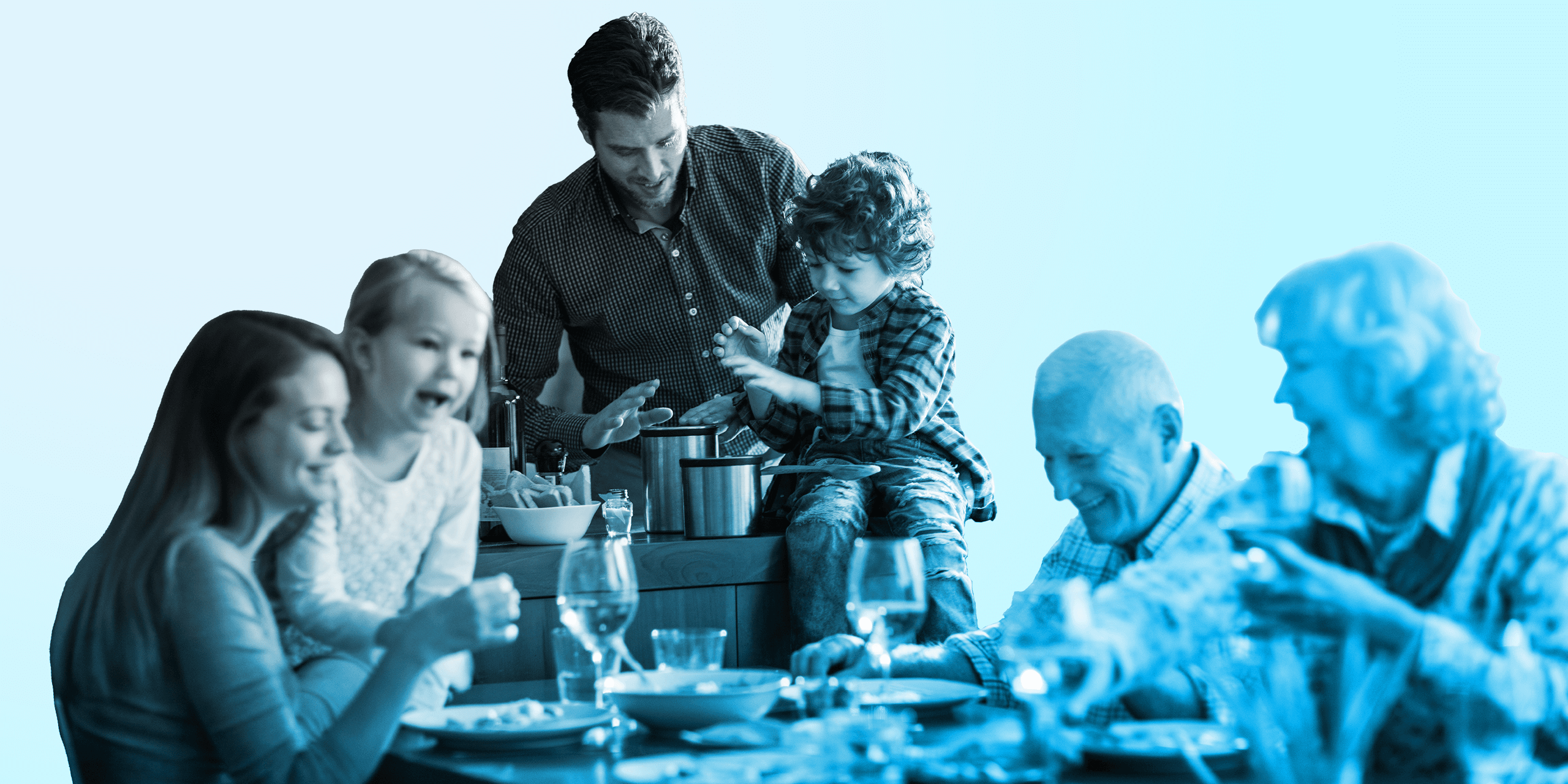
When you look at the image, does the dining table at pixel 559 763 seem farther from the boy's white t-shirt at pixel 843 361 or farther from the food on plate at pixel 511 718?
the boy's white t-shirt at pixel 843 361

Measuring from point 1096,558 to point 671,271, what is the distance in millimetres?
1955

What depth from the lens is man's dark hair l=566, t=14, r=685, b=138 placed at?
2.71 meters

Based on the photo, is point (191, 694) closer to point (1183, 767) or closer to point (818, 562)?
point (1183, 767)

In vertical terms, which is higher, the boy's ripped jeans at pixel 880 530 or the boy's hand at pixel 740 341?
the boy's hand at pixel 740 341

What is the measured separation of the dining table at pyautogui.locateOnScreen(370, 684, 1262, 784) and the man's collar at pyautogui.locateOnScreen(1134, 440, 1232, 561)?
0.28m

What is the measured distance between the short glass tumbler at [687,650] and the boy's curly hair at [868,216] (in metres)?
1.27

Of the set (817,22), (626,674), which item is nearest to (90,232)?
(817,22)

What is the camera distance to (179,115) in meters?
3.52

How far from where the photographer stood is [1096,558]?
141 cm

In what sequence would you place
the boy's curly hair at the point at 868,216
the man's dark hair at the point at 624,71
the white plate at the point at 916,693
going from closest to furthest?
the white plate at the point at 916,693
the boy's curly hair at the point at 868,216
the man's dark hair at the point at 624,71

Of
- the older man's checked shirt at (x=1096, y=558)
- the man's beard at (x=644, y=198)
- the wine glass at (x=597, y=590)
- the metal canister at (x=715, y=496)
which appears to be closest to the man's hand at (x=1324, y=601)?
the older man's checked shirt at (x=1096, y=558)

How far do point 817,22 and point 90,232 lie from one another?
7.09ft

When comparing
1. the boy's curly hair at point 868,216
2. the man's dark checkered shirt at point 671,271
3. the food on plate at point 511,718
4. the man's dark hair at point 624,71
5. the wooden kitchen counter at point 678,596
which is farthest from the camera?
the man's dark checkered shirt at point 671,271

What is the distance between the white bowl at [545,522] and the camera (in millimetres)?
2143
